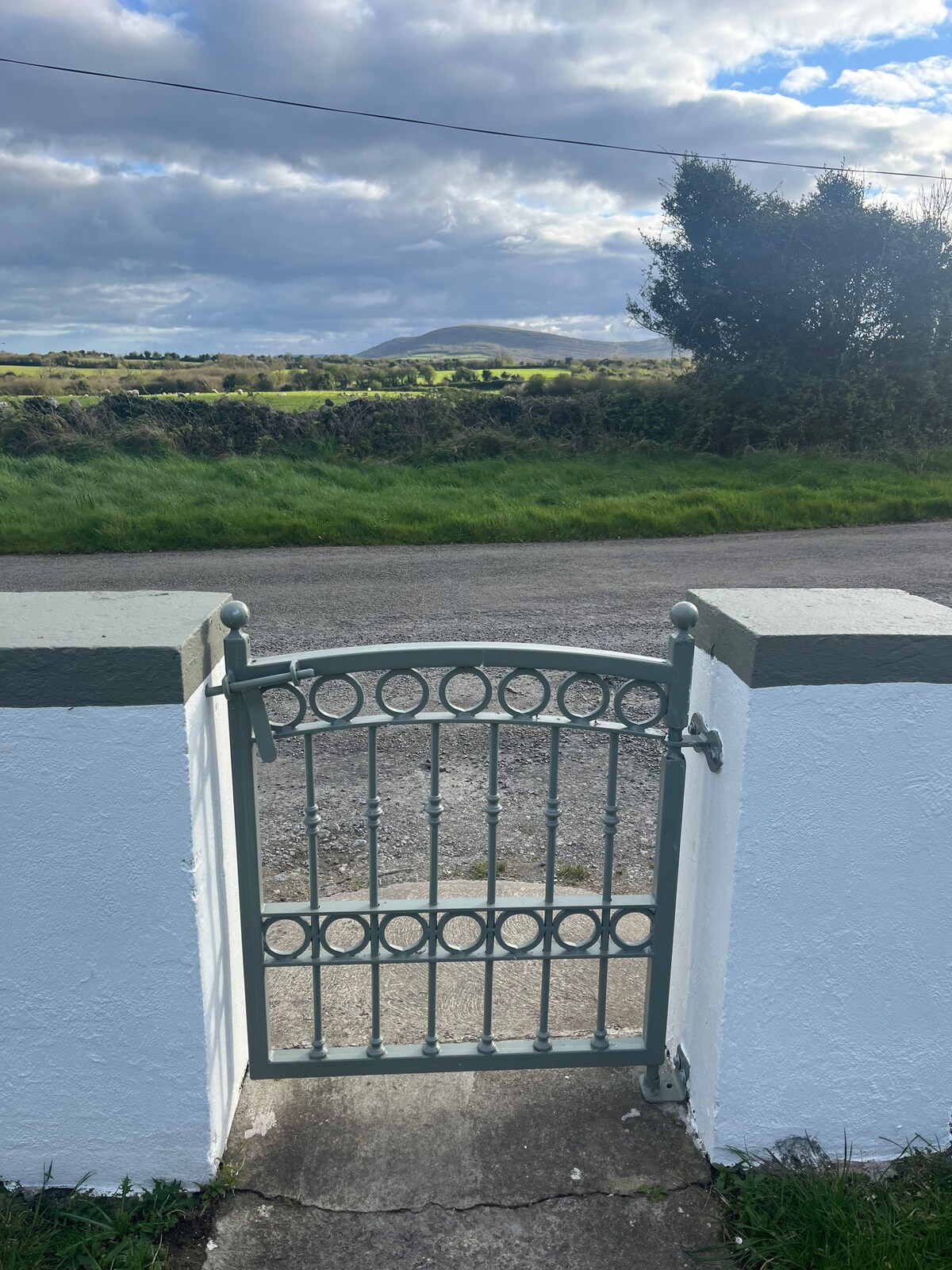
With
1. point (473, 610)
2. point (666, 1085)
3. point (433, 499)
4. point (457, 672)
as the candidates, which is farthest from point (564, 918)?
point (433, 499)

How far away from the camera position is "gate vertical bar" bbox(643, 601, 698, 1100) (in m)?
2.42

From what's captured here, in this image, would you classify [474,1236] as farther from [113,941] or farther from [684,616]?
[684,616]

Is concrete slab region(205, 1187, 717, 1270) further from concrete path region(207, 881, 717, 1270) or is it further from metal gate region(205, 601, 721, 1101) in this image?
metal gate region(205, 601, 721, 1101)

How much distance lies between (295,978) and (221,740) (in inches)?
48.0

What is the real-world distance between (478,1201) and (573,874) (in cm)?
174

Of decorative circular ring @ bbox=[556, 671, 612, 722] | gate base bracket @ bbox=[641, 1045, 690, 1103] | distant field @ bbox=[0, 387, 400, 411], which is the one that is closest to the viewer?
decorative circular ring @ bbox=[556, 671, 612, 722]

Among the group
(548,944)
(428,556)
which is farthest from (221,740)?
(428,556)

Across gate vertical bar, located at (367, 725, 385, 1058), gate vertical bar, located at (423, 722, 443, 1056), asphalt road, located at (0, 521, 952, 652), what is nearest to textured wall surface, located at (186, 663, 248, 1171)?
gate vertical bar, located at (367, 725, 385, 1058)

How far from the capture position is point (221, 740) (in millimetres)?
2533

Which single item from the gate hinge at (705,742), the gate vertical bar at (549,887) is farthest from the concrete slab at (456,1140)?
the gate hinge at (705,742)

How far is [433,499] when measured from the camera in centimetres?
1312

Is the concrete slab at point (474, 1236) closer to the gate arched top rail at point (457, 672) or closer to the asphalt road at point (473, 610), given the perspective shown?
the gate arched top rail at point (457, 672)

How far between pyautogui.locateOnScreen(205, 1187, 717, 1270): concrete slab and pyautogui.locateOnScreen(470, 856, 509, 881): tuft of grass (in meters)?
1.66

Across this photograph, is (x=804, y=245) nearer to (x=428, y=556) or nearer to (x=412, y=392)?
(x=412, y=392)
